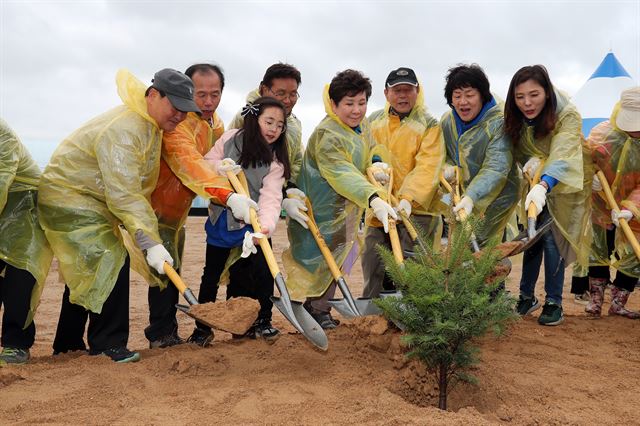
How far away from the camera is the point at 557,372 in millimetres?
3721

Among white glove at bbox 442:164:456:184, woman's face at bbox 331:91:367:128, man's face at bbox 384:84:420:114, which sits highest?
man's face at bbox 384:84:420:114

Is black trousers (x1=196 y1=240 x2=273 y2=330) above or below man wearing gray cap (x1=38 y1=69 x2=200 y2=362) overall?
below

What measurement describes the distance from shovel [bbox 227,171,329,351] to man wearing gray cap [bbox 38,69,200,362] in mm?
564

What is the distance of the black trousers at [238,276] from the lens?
13.7 ft

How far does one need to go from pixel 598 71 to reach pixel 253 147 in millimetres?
10905

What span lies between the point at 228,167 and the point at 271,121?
410 mm

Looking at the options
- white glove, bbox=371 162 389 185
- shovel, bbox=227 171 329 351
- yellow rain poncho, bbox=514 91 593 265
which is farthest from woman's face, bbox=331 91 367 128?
yellow rain poncho, bbox=514 91 593 265

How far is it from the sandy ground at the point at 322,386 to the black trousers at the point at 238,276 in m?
0.33

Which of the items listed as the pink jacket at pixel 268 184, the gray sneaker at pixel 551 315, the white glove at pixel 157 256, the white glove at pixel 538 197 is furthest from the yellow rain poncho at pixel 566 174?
the white glove at pixel 157 256

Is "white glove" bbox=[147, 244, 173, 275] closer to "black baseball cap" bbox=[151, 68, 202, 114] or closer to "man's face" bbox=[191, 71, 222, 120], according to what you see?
"black baseball cap" bbox=[151, 68, 202, 114]

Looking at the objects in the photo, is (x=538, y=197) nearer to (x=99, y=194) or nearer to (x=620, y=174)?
(x=620, y=174)

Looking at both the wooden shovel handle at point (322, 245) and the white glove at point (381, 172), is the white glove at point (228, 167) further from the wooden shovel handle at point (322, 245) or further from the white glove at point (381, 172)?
the white glove at point (381, 172)

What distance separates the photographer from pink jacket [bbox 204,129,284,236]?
3967 millimetres

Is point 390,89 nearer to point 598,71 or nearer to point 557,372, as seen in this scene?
point 557,372
